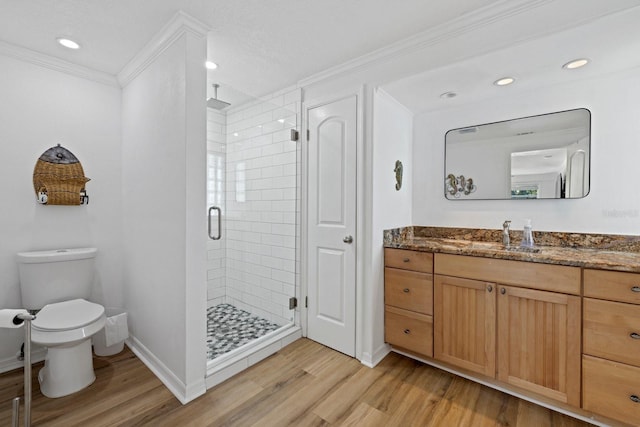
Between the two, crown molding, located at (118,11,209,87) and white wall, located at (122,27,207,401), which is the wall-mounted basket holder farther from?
crown molding, located at (118,11,209,87)

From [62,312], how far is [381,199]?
2.31m

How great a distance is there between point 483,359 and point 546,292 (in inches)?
22.9

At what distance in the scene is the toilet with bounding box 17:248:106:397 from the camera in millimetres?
1718

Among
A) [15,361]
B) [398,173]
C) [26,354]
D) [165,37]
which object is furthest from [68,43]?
[398,173]

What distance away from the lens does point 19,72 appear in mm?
2074

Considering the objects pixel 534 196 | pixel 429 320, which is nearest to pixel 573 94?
pixel 534 196

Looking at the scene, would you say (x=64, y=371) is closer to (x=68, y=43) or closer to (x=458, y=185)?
(x=68, y=43)

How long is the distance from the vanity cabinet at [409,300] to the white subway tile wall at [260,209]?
860 mm

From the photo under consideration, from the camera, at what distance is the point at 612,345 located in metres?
1.47

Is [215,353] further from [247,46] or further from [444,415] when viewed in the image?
[247,46]

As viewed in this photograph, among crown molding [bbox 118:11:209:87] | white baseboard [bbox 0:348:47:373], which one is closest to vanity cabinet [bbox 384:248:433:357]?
crown molding [bbox 118:11:209:87]

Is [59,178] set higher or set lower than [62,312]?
higher

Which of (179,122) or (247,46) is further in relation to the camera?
(247,46)

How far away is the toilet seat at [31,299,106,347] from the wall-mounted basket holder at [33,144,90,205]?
0.79 metres
